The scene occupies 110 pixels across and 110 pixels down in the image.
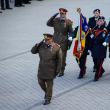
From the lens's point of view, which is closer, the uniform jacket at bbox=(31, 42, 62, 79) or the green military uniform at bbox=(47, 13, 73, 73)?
the uniform jacket at bbox=(31, 42, 62, 79)

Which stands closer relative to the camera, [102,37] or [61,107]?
[61,107]

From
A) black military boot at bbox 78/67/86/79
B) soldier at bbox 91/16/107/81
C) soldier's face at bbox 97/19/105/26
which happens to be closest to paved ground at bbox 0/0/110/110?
black military boot at bbox 78/67/86/79

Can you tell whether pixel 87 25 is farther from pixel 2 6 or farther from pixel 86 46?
pixel 2 6

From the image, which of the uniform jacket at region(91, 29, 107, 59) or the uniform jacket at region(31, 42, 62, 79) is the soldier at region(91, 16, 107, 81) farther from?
the uniform jacket at region(31, 42, 62, 79)

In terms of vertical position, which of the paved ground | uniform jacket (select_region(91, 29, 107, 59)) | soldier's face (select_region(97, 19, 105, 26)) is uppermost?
soldier's face (select_region(97, 19, 105, 26))

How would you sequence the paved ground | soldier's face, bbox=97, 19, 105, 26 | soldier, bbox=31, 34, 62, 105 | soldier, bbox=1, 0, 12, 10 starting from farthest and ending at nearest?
soldier, bbox=1, 0, 12, 10 < soldier's face, bbox=97, 19, 105, 26 < the paved ground < soldier, bbox=31, 34, 62, 105

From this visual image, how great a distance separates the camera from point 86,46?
12016 mm

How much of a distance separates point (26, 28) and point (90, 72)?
5.88m

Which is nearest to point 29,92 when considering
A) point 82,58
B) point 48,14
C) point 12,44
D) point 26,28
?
point 82,58

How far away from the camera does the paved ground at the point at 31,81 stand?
1063 cm

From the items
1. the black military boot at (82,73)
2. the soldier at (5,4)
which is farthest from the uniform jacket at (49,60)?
the soldier at (5,4)

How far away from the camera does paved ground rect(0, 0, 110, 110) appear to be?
10.6 m

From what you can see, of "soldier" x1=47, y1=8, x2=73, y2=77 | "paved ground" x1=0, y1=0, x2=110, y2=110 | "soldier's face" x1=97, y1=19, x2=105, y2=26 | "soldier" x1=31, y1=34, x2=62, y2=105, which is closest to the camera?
"soldier" x1=31, y1=34, x2=62, y2=105

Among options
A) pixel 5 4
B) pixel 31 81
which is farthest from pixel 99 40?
pixel 5 4
